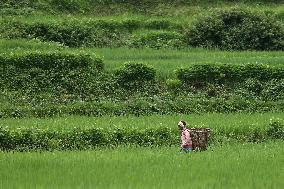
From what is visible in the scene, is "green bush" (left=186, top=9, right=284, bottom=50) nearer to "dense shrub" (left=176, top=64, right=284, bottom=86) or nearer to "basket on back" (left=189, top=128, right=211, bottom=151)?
"dense shrub" (left=176, top=64, right=284, bottom=86)

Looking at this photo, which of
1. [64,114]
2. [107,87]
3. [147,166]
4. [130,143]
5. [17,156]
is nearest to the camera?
[147,166]

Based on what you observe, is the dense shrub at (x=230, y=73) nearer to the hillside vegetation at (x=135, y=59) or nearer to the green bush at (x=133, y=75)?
the hillside vegetation at (x=135, y=59)

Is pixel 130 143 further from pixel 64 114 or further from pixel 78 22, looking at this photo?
pixel 78 22

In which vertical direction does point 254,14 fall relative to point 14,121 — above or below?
above

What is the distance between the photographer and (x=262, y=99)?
17.3 meters

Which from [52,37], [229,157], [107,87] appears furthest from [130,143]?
[52,37]

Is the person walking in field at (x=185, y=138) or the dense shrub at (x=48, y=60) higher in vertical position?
the dense shrub at (x=48, y=60)

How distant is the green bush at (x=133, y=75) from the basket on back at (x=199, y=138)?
6.10 meters

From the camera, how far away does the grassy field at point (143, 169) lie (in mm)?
8766

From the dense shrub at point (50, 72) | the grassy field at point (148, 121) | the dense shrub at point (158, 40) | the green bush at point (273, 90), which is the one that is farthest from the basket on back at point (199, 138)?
the dense shrub at point (158, 40)

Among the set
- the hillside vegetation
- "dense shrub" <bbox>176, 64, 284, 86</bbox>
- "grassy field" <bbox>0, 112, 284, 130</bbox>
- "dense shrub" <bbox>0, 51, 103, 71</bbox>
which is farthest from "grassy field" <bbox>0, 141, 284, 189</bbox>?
"dense shrub" <bbox>176, 64, 284, 86</bbox>

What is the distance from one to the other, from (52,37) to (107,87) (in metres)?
5.00

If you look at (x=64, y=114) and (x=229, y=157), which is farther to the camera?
(x=64, y=114)

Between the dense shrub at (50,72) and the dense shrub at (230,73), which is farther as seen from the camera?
the dense shrub at (230,73)
